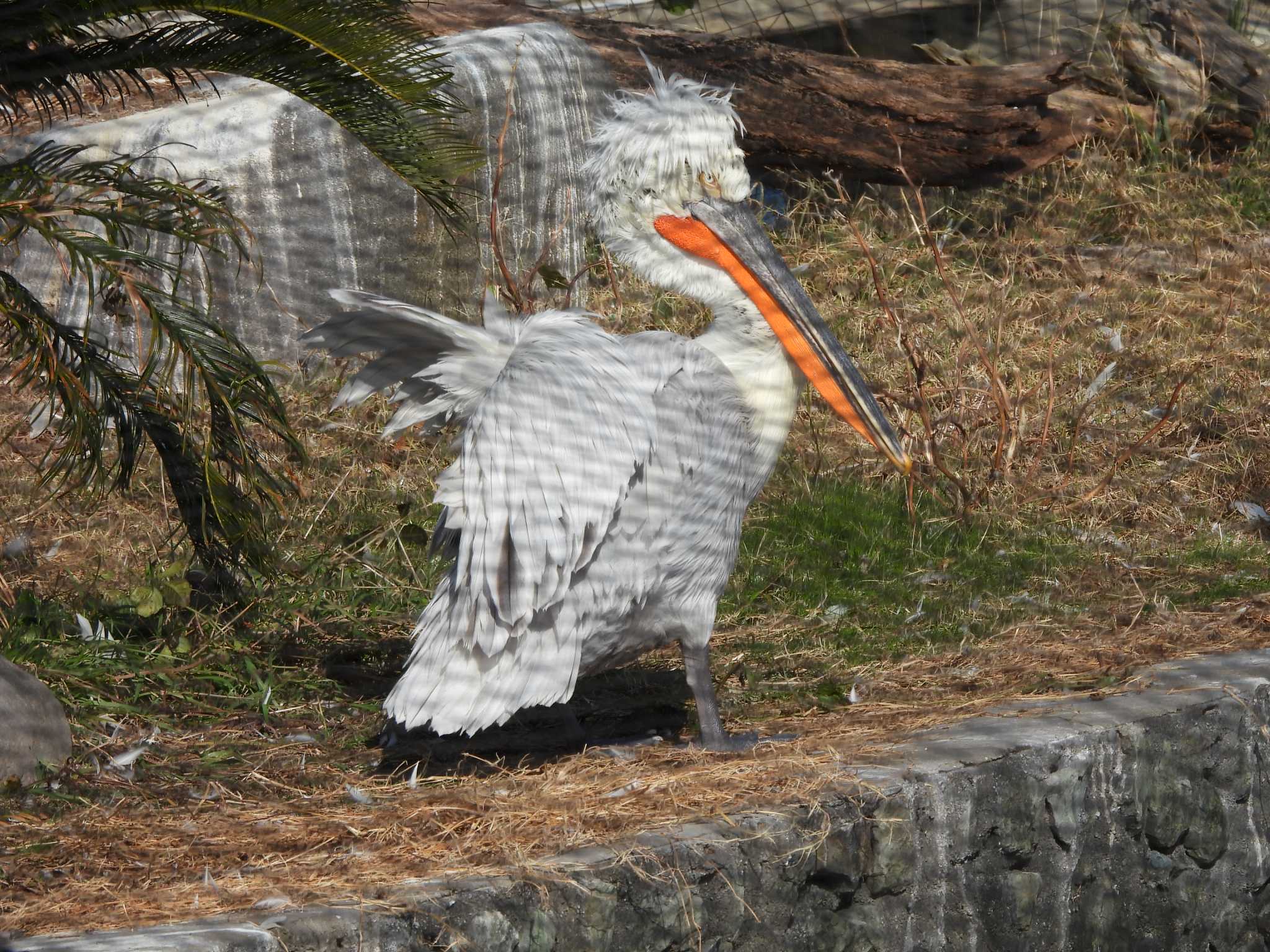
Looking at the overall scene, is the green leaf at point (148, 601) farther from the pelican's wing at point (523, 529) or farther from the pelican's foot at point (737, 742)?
the pelican's foot at point (737, 742)

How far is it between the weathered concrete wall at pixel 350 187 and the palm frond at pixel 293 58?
1.78 meters

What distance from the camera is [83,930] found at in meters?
2.18

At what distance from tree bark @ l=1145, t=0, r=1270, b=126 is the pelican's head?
461 cm

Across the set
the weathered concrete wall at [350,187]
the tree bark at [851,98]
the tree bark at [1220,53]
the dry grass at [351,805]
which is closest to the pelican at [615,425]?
the dry grass at [351,805]

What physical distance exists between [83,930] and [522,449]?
115cm

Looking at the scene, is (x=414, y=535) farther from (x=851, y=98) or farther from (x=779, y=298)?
(x=851, y=98)

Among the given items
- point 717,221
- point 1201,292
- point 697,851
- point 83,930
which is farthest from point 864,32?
point 83,930

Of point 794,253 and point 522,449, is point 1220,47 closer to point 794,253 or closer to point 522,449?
point 794,253

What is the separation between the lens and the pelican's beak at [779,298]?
3293 mm

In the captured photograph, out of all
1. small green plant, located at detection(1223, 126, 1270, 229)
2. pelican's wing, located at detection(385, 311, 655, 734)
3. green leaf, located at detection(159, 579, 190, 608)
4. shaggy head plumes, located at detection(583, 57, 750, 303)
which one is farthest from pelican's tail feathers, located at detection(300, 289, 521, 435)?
small green plant, located at detection(1223, 126, 1270, 229)

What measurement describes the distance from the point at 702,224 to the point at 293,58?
3.40 feet

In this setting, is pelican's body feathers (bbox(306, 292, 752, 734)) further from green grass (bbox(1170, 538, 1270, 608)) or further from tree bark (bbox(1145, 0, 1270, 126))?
tree bark (bbox(1145, 0, 1270, 126))

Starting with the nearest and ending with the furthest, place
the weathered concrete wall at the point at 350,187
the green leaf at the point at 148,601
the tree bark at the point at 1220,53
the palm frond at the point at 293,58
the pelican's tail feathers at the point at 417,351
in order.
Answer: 1. the pelican's tail feathers at the point at 417,351
2. the palm frond at the point at 293,58
3. the green leaf at the point at 148,601
4. the weathered concrete wall at the point at 350,187
5. the tree bark at the point at 1220,53

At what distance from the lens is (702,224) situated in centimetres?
337
